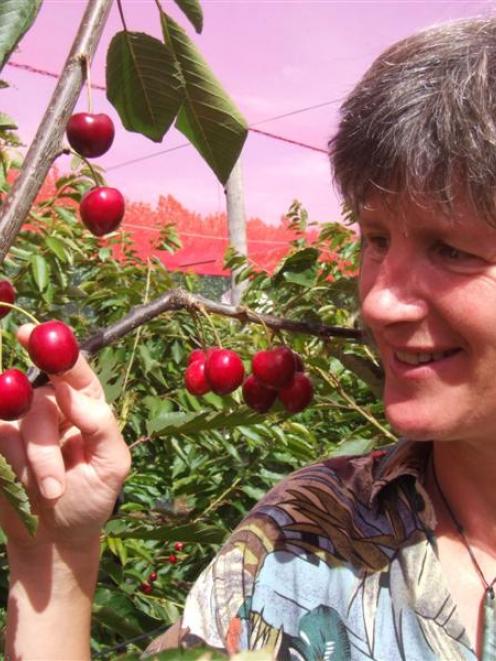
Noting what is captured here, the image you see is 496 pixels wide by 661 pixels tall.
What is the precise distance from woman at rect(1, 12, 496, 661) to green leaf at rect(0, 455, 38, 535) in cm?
15

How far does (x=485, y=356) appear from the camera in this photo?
3.55 feet

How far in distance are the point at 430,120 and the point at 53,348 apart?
1.81ft

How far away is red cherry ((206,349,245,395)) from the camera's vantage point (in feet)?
4.12

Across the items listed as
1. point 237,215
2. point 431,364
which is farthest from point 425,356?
point 237,215

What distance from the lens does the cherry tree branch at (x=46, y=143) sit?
2.65 ft

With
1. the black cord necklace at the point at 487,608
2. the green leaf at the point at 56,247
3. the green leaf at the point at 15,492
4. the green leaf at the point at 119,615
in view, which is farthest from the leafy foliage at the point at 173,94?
the green leaf at the point at 56,247

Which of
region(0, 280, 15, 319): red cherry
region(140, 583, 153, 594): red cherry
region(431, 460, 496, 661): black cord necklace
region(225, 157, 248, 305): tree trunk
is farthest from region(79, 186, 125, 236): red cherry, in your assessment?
region(225, 157, 248, 305): tree trunk

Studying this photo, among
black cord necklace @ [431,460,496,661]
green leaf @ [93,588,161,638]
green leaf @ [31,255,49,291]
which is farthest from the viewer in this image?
green leaf @ [31,255,49,291]

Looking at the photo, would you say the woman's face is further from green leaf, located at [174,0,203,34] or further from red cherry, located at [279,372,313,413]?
green leaf, located at [174,0,203,34]

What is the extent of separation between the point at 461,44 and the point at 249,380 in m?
0.55

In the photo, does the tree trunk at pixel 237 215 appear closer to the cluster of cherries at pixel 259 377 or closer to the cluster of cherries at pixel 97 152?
the cluster of cherries at pixel 259 377

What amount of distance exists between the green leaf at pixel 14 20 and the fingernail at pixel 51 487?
43 centimetres

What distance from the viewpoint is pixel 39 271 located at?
109 inches

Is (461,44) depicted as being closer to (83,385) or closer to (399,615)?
(83,385)
